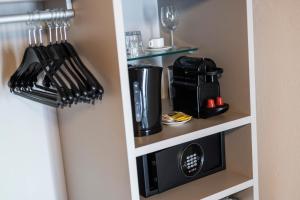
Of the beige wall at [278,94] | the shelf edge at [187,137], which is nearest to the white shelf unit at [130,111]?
the shelf edge at [187,137]

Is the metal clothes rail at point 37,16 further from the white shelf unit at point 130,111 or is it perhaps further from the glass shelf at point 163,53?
the glass shelf at point 163,53

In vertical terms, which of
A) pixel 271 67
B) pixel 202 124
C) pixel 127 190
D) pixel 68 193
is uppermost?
pixel 271 67

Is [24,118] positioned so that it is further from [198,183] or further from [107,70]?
[198,183]

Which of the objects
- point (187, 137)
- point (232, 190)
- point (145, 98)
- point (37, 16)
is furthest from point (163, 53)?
point (232, 190)

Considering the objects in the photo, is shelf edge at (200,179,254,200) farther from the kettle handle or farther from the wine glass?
the wine glass

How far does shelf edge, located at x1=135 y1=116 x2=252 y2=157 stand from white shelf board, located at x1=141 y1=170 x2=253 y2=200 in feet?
0.66

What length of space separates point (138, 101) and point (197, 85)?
264 millimetres

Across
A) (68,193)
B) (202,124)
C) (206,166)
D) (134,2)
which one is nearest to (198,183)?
(206,166)

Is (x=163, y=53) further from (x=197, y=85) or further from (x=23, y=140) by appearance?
(x=23, y=140)

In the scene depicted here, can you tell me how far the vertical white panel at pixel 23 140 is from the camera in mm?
1442

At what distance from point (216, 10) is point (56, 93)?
2.09 ft

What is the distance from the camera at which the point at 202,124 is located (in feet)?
4.67

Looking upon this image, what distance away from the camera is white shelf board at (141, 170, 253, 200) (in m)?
1.41

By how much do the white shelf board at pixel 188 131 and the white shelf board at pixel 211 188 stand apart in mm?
200
